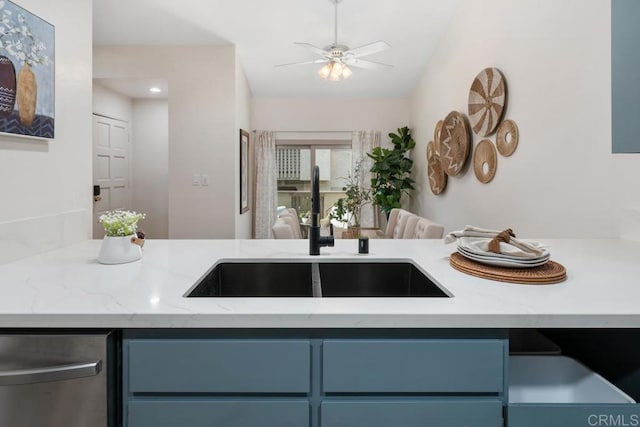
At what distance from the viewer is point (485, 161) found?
337 cm

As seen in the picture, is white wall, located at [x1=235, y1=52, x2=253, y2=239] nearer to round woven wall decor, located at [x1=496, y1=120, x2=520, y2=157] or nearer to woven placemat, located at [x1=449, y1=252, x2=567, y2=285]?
round woven wall decor, located at [x1=496, y1=120, x2=520, y2=157]

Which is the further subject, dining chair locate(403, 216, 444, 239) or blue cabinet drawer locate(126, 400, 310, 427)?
dining chair locate(403, 216, 444, 239)

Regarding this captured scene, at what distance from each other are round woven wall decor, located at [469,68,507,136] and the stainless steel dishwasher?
307 centimetres

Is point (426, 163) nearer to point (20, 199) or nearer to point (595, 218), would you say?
point (595, 218)

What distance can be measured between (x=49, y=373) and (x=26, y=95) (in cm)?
102

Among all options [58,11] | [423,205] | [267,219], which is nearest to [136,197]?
[267,219]

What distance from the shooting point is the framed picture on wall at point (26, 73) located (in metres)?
1.29

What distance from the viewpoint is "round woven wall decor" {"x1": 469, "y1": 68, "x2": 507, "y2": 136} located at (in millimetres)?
3082

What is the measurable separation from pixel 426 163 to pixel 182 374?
483 centimetres

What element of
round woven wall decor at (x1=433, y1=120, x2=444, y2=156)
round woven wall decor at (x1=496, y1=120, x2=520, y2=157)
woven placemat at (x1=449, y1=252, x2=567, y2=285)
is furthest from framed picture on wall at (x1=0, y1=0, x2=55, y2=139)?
round woven wall decor at (x1=433, y1=120, x2=444, y2=156)

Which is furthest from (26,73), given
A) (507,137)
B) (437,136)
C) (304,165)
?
(304,165)

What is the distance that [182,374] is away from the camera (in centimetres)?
86

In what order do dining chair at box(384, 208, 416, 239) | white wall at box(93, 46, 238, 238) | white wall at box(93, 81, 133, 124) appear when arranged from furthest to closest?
white wall at box(93, 81, 133, 124)
white wall at box(93, 46, 238, 238)
dining chair at box(384, 208, 416, 239)

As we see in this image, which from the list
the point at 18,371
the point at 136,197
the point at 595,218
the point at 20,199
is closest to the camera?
the point at 18,371
